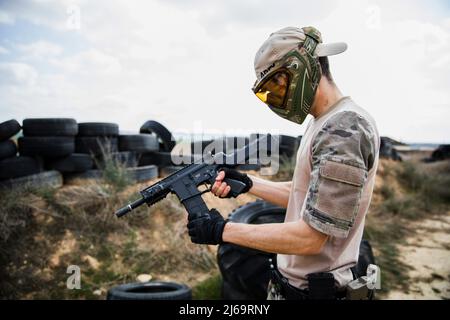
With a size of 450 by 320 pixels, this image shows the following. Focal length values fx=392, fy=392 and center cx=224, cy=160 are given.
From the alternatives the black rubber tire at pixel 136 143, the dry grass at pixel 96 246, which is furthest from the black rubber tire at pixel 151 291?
the black rubber tire at pixel 136 143

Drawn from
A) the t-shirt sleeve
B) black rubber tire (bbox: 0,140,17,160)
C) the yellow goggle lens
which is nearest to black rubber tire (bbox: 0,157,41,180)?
black rubber tire (bbox: 0,140,17,160)

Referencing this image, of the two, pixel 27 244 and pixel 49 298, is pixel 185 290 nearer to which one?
pixel 49 298

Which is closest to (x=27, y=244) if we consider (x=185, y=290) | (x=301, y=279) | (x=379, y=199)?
(x=185, y=290)

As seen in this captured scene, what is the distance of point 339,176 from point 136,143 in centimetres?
586

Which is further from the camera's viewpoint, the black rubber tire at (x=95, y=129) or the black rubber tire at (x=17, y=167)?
the black rubber tire at (x=95, y=129)

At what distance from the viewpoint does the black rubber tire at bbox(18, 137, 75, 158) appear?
579 cm

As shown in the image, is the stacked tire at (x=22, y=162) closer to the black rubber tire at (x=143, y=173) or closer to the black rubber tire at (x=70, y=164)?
the black rubber tire at (x=70, y=164)

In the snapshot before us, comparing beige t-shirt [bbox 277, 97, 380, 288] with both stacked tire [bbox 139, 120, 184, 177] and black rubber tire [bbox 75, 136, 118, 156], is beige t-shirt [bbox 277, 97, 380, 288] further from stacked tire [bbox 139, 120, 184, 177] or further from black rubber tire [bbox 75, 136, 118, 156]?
stacked tire [bbox 139, 120, 184, 177]

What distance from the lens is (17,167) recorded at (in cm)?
543

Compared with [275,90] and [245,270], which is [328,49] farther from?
[245,270]

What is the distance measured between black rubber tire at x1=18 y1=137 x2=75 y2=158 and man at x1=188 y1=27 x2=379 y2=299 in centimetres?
474

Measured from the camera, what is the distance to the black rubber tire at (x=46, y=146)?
5.79m

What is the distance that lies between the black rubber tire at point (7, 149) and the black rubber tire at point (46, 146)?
0.13 meters

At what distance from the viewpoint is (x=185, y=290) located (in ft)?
13.0
